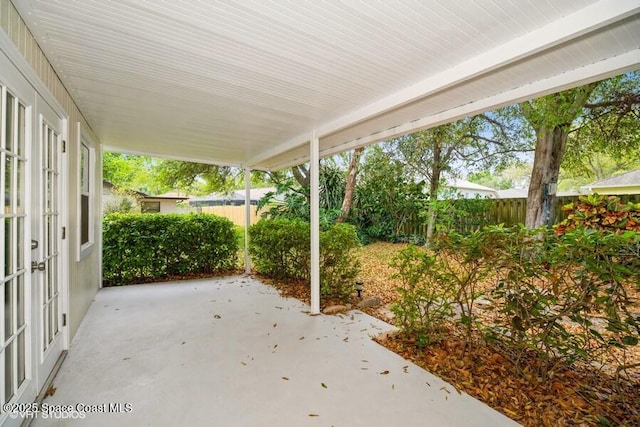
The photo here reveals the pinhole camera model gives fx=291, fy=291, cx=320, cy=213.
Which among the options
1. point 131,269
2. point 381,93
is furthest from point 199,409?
point 131,269

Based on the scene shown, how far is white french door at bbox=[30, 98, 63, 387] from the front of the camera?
6.70 ft

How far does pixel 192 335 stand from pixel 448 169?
8137mm

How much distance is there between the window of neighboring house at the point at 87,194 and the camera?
12.4 feet

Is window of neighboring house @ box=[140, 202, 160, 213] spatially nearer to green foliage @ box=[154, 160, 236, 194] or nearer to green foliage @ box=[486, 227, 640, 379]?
green foliage @ box=[154, 160, 236, 194]

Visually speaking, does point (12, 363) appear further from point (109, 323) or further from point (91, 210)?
point (91, 210)

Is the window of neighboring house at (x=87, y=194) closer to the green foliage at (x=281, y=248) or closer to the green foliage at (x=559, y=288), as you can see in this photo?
the green foliage at (x=281, y=248)

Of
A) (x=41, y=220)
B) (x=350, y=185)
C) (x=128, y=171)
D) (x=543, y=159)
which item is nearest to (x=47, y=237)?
(x=41, y=220)

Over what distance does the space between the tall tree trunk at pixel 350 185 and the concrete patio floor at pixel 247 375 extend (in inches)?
204

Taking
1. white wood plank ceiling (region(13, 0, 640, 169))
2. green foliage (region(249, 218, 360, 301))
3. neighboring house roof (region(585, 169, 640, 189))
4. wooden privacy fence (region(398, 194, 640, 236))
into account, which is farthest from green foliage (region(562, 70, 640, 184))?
green foliage (region(249, 218, 360, 301))

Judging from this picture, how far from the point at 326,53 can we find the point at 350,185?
671 cm

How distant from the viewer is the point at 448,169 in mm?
8789

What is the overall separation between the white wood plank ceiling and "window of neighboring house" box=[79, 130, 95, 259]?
2.61 feet

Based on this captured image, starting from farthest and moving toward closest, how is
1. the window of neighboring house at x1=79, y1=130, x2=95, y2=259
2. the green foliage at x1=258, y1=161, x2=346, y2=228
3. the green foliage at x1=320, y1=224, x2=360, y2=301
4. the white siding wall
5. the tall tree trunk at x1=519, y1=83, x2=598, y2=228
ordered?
the green foliage at x1=258, y1=161, x2=346, y2=228, the tall tree trunk at x1=519, y1=83, x2=598, y2=228, the green foliage at x1=320, y1=224, x2=360, y2=301, the window of neighboring house at x1=79, y1=130, x2=95, y2=259, the white siding wall

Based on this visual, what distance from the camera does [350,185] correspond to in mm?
8789
